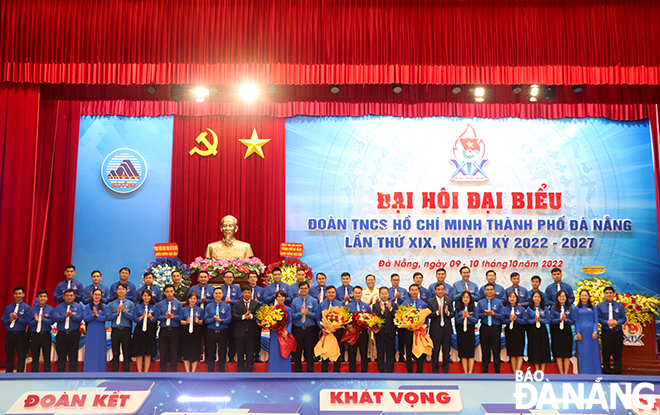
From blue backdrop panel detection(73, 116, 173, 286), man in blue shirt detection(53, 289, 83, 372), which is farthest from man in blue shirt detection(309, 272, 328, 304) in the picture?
blue backdrop panel detection(73, 116, 173, 286)

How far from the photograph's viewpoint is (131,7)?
591 cm

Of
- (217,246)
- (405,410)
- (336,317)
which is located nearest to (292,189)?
(217,246)

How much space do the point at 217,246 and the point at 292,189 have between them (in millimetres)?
1668

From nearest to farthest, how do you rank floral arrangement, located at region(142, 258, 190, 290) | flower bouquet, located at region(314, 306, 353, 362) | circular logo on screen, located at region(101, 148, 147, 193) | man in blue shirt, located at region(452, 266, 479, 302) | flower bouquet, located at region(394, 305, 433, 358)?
flower bouquet, located at region(314, 306, 353, 362)
flower bouquet, located at region(394, 305, 433, 358)
man in blue shirt, located at region(452, 266, 479, 302)
floral arrangement, located at region(142, 258, 190, 290)
circular logo on screen, located at region(101, 148, 147, 193)

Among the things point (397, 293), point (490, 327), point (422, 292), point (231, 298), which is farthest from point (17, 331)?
point (490, 327)

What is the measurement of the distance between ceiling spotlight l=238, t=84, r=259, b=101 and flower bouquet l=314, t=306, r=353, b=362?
4.46 m

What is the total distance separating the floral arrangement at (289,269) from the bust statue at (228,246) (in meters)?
0.44

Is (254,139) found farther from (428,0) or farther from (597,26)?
(597,26)

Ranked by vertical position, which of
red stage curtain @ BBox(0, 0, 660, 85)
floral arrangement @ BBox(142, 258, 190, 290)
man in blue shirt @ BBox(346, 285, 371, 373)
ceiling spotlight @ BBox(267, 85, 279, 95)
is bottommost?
man in blue shirt @ BBox(346, 285, 371, 373)

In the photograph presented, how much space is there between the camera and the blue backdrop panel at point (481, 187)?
30.3 ft

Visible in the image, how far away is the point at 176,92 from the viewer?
28.1 ft

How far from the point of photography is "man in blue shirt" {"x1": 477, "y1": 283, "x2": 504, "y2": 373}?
639 centimetres

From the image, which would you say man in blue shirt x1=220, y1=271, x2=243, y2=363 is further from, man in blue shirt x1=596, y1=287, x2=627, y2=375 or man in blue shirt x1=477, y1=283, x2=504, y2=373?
man in blue shirt x1=596, y1=287, x2=627, y2=375

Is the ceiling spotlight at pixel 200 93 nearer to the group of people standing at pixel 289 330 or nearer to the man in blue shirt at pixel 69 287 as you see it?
the man in blue shirt at pixel 69 287
